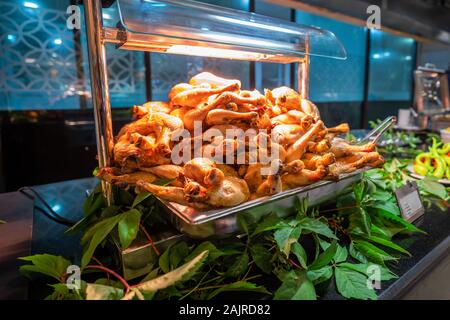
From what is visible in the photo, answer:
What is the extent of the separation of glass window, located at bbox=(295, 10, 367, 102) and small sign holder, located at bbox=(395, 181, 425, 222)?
406 centimetres

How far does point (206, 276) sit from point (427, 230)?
2.66ft

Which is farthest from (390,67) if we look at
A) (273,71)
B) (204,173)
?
(204,173)

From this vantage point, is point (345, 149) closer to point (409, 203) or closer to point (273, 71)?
point (409, 203)

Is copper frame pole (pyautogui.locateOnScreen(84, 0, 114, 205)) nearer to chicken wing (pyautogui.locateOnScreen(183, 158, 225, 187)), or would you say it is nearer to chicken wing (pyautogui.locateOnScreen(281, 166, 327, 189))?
chicken wing (pyautogui.locateOnScreen(183, 158, 225, 187))

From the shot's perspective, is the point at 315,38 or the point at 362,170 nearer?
the point at 362,170

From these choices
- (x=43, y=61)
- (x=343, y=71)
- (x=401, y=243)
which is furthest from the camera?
(x=343, y=71)

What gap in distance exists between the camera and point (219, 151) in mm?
786

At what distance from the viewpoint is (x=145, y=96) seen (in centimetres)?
357

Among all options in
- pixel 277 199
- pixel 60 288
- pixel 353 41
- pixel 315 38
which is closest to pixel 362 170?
pixel 277 199

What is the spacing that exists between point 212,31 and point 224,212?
0.54 m

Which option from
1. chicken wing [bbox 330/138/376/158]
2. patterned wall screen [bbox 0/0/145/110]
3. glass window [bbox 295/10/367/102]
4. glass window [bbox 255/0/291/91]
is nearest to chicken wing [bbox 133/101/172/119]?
chicken wing [bbox 330/138/376/158]

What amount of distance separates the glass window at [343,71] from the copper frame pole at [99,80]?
15.1 ft

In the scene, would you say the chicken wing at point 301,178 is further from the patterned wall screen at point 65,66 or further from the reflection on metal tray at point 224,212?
the patterned wall screen at point 65,66
